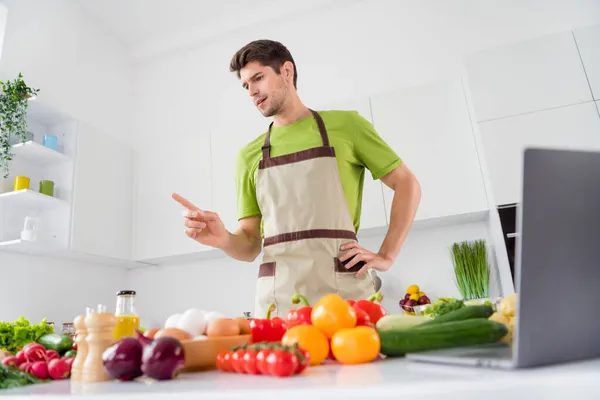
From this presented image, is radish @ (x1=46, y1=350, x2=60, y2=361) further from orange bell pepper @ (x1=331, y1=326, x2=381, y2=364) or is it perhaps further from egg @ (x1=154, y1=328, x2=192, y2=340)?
orange bell pepper @ (x1=331, y1=326, x2=381, y2=364)

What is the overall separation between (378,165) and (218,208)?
1.66 meters

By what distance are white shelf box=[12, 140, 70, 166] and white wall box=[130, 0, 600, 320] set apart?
2.99 feet

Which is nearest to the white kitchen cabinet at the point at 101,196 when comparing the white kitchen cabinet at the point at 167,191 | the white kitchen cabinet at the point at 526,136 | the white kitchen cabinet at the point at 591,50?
the white kitchen cabinet at the point at 167,191

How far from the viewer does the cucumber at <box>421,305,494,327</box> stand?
0.65 meters

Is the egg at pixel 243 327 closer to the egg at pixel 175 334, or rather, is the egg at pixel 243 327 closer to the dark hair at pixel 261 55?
the egg at pixel 175 334

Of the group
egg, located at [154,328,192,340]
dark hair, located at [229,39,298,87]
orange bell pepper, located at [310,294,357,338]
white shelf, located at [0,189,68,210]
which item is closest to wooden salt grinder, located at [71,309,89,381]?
egg, located at [154,328,192,340]

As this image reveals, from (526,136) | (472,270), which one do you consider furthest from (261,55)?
(472,270)

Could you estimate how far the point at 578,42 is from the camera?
7.82 feet

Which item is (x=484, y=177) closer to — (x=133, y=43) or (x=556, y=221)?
(x=556, y=221)

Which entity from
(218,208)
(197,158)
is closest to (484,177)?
(218,208)

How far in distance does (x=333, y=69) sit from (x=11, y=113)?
2086 mm

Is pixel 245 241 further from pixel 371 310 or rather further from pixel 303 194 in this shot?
pixel 371 310

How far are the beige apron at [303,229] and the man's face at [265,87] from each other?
149 millimetres

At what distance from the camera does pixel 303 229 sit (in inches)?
59.8
